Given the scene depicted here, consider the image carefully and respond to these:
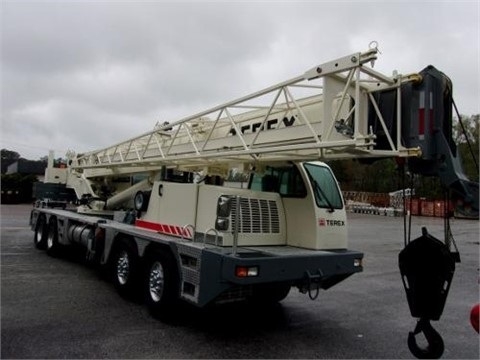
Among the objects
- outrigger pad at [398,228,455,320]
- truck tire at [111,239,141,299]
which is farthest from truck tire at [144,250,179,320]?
outrigger pad at [398,228,455,320]

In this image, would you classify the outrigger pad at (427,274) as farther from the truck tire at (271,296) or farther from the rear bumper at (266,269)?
the truck tire at (271,296)

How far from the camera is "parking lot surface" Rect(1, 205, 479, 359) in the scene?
505 cm

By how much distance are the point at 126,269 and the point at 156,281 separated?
111cm

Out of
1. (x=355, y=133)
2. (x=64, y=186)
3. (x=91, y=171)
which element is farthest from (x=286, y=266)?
(x=64, y=186)

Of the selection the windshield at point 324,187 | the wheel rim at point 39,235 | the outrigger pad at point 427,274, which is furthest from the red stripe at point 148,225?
the wheel rim at point 39,235

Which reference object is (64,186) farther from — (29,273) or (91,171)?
(29,273)

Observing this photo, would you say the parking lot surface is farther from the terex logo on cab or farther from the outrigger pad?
the terex logo on cab

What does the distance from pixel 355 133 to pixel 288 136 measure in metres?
1.24

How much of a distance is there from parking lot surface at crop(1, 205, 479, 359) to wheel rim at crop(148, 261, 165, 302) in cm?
32

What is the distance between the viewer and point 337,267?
580cm

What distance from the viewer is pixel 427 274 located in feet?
14.5

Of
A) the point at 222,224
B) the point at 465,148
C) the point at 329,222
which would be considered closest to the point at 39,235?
the point at 222,224

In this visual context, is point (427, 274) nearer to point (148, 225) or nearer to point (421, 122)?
point (421, 122)

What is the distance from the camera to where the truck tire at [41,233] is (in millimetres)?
12195
